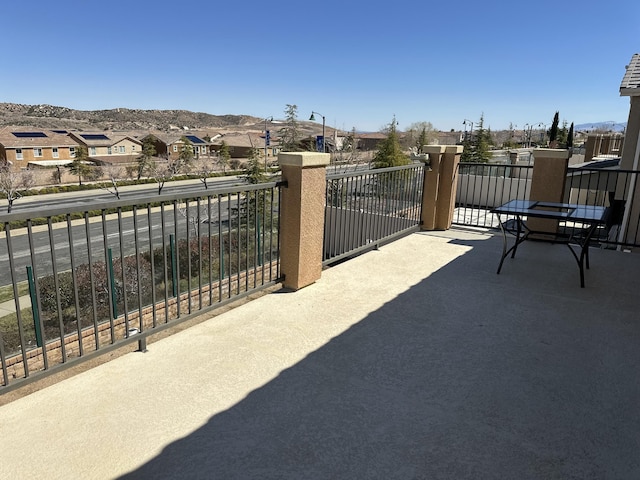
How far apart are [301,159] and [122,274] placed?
1.95 metres

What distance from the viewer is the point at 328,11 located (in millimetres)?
32500

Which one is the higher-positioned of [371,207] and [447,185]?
[447,185]

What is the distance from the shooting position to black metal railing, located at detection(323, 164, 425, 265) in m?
5.29

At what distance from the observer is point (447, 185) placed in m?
7.30

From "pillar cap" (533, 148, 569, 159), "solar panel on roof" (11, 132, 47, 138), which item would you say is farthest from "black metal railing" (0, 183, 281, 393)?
"solar panel on roof" (11, 132, 47, 138)

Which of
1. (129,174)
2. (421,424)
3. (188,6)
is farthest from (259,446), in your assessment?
(129,174)

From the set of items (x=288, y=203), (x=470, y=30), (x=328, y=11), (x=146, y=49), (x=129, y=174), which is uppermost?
(x=146, y=49)

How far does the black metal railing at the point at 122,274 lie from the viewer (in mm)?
2543

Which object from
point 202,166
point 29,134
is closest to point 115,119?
point 29,134

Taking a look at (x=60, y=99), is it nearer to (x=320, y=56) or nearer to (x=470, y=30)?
(x=320, y=56)

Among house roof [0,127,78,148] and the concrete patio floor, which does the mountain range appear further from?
the concrete patio floor

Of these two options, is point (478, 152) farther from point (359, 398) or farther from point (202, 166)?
point (359, 398)

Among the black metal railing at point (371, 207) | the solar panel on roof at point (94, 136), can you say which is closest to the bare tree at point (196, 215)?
the black metal railing at point (371, 207)

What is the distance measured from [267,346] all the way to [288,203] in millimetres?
1544
